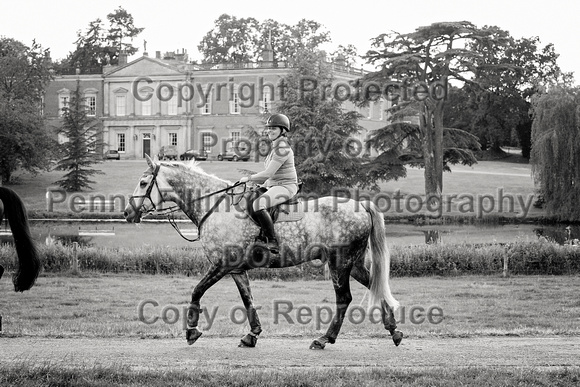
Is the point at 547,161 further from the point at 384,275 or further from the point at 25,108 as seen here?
the point at 25,108

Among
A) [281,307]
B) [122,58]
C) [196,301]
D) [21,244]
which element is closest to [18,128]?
[122,58]

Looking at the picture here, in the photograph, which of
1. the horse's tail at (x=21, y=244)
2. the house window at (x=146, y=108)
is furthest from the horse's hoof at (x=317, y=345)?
the house window at (x=146, y=108)

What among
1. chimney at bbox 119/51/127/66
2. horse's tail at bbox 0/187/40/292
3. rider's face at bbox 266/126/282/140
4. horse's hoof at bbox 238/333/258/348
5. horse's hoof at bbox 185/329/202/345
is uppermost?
chimney at bbox 119/51/127/66

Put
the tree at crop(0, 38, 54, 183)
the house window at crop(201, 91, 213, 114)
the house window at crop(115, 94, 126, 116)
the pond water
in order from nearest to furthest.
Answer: the pond water, the tree at crop(0, 38, 54, 183), the house window at crop(201, 91, 213, 114), the house window at crop(115, 94, 126, 116)

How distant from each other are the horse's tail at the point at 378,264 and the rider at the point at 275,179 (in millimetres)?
1194

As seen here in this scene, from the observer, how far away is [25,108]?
176 feet

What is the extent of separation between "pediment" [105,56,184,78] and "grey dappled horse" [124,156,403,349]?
63662 millimetres

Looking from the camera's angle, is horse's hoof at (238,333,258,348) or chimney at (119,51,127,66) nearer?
horse's hoof at (238,333,258,348)

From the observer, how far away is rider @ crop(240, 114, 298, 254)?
923cm

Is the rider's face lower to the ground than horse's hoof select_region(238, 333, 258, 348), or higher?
higher

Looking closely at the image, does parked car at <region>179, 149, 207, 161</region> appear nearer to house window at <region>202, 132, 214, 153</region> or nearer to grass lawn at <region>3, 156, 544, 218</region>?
house window at <region>202, 132, 214, 153</region>

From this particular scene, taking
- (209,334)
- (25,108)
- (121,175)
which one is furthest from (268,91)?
(209,334)

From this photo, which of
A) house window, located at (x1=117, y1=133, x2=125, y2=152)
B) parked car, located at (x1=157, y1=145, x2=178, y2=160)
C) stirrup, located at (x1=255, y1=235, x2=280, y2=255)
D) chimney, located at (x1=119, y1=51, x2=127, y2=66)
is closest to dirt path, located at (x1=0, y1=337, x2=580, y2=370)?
stirrup, located at (x1=255, y1=235, x2=280, y2=255)

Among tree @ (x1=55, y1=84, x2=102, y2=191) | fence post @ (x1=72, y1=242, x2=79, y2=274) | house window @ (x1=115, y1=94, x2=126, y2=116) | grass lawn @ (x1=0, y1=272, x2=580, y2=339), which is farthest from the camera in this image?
house window @ (x1=115, y1=94, x2=126, y2=116)
